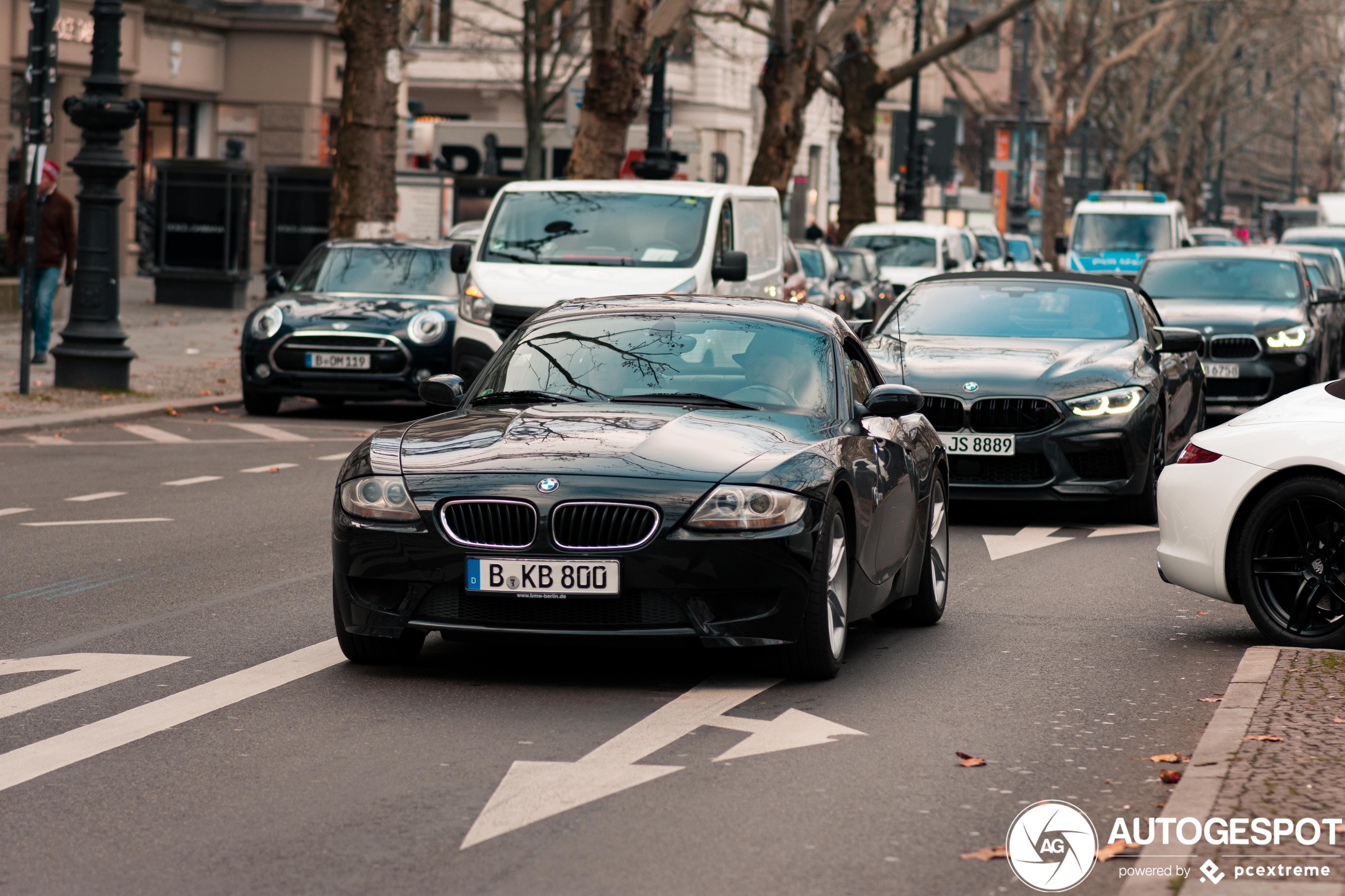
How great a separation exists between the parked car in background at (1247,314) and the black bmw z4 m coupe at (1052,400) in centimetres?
616

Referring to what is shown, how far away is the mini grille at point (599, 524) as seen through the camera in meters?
6.92

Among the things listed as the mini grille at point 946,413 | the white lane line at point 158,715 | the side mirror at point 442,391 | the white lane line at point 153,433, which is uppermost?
the side mirror at point 442,391

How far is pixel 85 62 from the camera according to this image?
38938 millimetres

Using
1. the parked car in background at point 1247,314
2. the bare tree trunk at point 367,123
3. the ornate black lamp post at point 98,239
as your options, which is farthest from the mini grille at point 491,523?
the bare tree trunk at point 367,123

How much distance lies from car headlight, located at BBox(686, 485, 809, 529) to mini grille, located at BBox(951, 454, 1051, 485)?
18.7 ft

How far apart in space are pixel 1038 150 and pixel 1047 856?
135797mm

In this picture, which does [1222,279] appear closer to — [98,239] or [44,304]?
[98,239]

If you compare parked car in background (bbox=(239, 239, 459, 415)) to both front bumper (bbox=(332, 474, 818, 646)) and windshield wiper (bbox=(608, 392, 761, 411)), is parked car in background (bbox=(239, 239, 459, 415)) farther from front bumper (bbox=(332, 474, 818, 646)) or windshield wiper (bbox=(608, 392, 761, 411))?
front bumper (bbox=(332, 474, 818, 646))

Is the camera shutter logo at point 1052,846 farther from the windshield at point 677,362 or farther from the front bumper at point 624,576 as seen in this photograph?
the windshield at point 677,362

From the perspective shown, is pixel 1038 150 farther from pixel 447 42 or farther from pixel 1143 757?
pixel 1143 757

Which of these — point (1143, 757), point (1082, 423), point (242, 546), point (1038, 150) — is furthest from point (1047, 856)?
point (1038, 150)

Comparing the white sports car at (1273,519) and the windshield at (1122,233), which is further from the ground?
the windshield at (1122,233)

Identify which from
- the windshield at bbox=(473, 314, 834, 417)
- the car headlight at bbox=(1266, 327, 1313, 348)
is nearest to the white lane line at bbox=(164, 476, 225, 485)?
the windshield at bbox=(473, 314, 834, 417)

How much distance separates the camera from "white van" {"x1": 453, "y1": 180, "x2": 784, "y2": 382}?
18.0m
